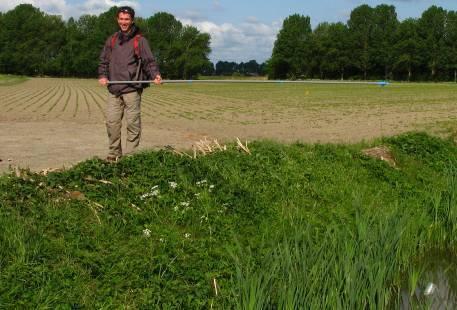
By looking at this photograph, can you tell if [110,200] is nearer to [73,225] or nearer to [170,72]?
[73,225]

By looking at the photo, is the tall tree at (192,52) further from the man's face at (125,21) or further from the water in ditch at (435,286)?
the water in ditch at (435,286)

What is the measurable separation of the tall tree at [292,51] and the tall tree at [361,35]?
8080mm

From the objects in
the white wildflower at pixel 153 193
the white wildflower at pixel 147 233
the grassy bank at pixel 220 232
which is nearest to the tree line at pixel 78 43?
the grassy bank at pixel 220 232

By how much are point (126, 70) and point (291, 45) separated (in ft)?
322

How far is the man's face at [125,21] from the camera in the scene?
285 inches

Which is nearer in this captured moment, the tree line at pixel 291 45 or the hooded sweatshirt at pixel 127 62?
the hooded sweatshirt at pixel 127 62

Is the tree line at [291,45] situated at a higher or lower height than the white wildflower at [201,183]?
higher

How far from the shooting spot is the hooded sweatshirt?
24.5ft

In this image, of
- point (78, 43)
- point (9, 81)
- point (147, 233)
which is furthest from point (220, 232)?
point (78, 43)

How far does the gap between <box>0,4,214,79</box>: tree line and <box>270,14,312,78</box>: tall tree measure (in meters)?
12.3

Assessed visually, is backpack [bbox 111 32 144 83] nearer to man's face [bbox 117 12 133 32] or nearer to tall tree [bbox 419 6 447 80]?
man's face [bbox 117 12 133 32]

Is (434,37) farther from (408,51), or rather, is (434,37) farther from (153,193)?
(153,193)

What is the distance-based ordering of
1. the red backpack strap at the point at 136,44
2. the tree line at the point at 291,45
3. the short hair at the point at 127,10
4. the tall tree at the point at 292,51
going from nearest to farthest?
the short hair at the point at 127,10 → the red backpack strap at the point at 136,44 → the tree line at the point at 291,45 → the tall tree at the point at 292,51

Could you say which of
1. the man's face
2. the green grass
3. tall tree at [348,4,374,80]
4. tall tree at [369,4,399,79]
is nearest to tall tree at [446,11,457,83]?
tall tree at [369,4,399,79]
